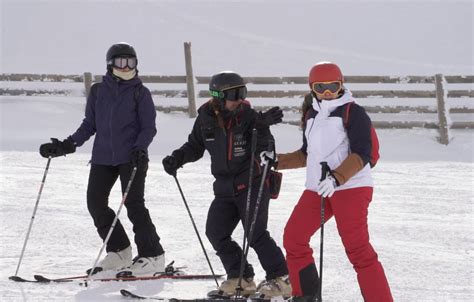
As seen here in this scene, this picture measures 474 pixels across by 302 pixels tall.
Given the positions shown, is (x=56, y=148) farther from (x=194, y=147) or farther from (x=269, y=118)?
(x=269, y=118)

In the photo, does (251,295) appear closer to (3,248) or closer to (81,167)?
(3,248)

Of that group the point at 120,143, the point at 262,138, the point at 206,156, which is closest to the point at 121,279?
the point at 120,143

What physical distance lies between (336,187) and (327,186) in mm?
132

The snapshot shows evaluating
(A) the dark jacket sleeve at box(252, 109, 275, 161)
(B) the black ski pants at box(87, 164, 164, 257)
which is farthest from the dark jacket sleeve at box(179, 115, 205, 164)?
(B) the black ski pants at box(87, 164, 164, 257)

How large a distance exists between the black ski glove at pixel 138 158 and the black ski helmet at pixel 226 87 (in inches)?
28.4

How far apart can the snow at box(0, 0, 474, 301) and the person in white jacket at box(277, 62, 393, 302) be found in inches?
36.5

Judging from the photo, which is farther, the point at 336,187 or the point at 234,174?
the point at 234,174

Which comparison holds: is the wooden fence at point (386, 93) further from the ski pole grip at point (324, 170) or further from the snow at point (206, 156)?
the ski pole grip at point (324, 170)

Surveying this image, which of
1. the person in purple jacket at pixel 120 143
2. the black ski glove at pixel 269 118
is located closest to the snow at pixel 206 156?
the person in purple jacket at pixel 120 143

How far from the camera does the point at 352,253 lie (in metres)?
4.47

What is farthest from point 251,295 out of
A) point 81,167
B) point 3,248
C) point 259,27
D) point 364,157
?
point 259,27

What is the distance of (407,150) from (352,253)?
9.48 metres

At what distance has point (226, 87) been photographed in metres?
5.05

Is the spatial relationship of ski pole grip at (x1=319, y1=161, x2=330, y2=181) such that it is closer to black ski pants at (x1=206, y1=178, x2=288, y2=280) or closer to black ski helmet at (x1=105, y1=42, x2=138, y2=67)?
black ski pants at (x1=206, y1=178, x2=288, y2=280)
